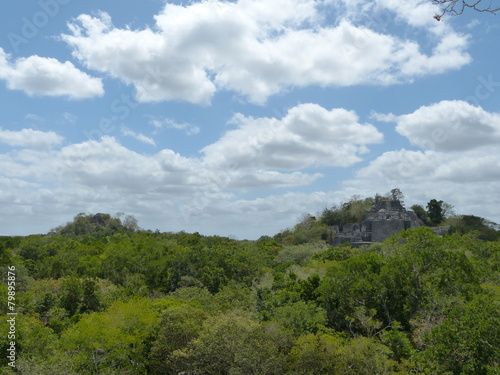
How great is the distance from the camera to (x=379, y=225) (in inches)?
2349

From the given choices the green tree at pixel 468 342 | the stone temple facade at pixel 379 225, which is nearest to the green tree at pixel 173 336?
the green tree at pixel 468 342

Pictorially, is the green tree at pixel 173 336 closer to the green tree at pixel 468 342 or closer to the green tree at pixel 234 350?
the green tree at pixel 234 350

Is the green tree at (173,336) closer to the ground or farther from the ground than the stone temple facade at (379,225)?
closer to the ground

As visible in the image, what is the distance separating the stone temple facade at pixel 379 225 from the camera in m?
58.9

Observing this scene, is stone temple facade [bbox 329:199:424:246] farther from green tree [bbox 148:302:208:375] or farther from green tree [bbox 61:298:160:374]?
green tree [bbox 61:298:160:374]

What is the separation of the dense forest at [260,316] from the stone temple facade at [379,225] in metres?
27.3

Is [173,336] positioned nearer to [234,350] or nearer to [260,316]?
[234,350]

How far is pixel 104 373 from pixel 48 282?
616 inches

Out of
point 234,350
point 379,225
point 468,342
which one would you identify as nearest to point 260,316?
point 234,350

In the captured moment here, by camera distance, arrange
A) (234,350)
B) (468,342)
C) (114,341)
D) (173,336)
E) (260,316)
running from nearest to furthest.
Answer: (468,342)
(234,350)
(114,341)
(173,336)
(260,316)

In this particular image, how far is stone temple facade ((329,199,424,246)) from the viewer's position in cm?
5891

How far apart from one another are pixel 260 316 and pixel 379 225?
42.1 m

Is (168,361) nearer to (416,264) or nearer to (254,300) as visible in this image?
(254,300)

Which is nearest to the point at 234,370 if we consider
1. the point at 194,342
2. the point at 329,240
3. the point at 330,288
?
the point at 194,342
